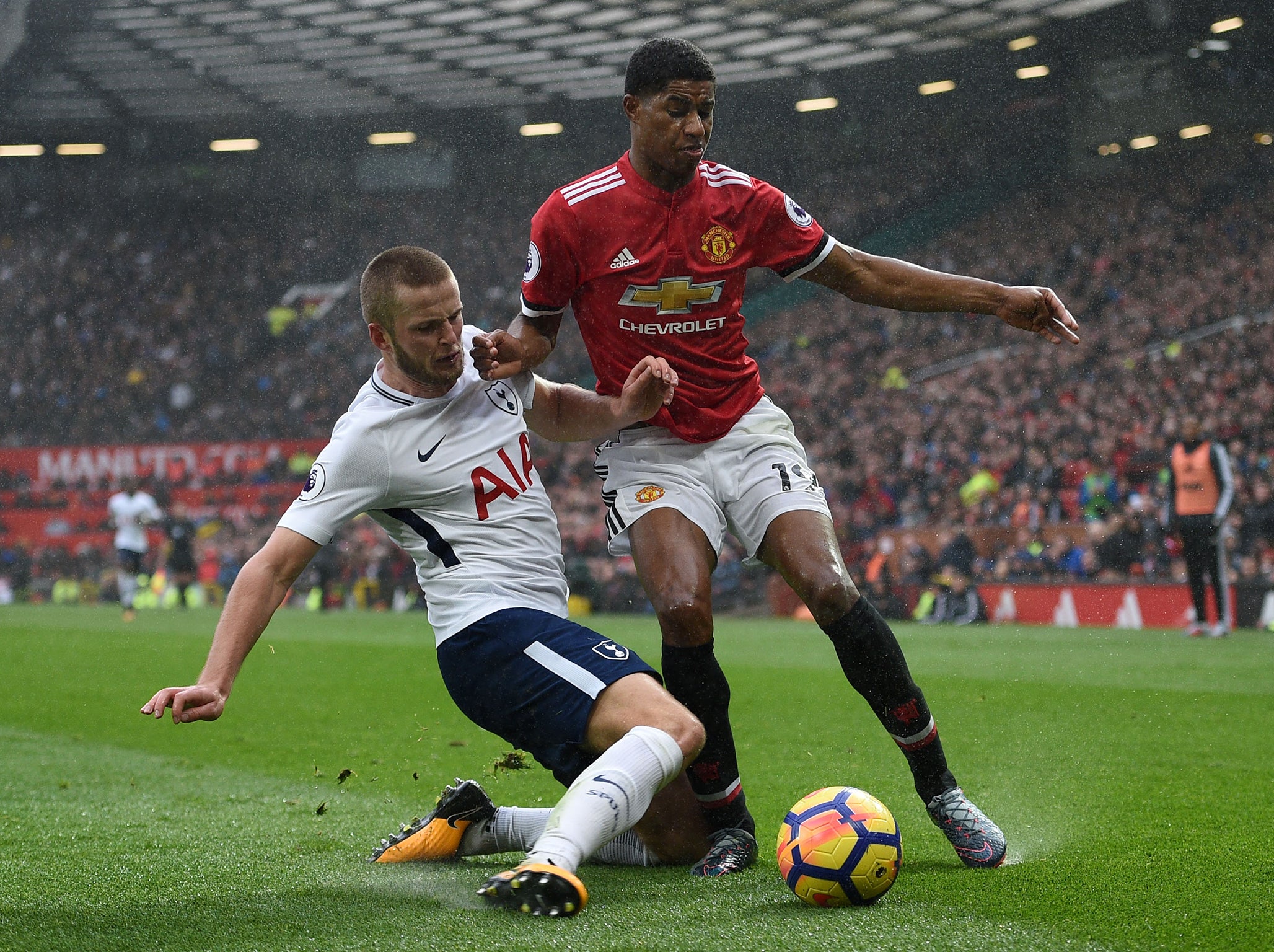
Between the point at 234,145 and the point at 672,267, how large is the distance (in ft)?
78.5

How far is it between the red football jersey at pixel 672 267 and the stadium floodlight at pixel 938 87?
17567mm

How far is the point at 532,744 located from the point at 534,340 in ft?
4.14

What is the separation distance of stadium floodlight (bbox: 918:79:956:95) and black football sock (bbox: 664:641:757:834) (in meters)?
18.5

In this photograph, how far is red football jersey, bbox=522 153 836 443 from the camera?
154 inches

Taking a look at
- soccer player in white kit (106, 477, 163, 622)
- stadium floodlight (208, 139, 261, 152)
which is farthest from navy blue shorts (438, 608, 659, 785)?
stadium floodlight (208, 139, 261, 152)

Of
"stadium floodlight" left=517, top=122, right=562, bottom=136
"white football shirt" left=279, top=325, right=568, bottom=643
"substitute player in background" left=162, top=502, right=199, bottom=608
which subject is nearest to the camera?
"white football shirt" left=279, top=325, right=568, bottom=643

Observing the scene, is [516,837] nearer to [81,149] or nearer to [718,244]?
[718,244]

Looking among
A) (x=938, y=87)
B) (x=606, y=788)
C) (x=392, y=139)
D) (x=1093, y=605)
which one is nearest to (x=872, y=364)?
(x=938, y=87)

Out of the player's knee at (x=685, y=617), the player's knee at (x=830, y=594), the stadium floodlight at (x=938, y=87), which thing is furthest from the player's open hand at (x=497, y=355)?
the stadium floodlight at (x=938, y=87)

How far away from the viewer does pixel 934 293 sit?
4.06 m

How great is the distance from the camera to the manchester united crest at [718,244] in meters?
3.95

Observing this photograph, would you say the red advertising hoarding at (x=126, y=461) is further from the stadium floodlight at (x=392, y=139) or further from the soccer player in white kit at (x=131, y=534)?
the soccer player in white kit at (x=131, y=534)

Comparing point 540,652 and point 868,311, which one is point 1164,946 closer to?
point 540,652

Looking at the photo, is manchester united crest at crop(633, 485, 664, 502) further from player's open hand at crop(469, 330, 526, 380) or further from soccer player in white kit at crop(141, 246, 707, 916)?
player's open hand at crop(469, 330, 526, 380)
